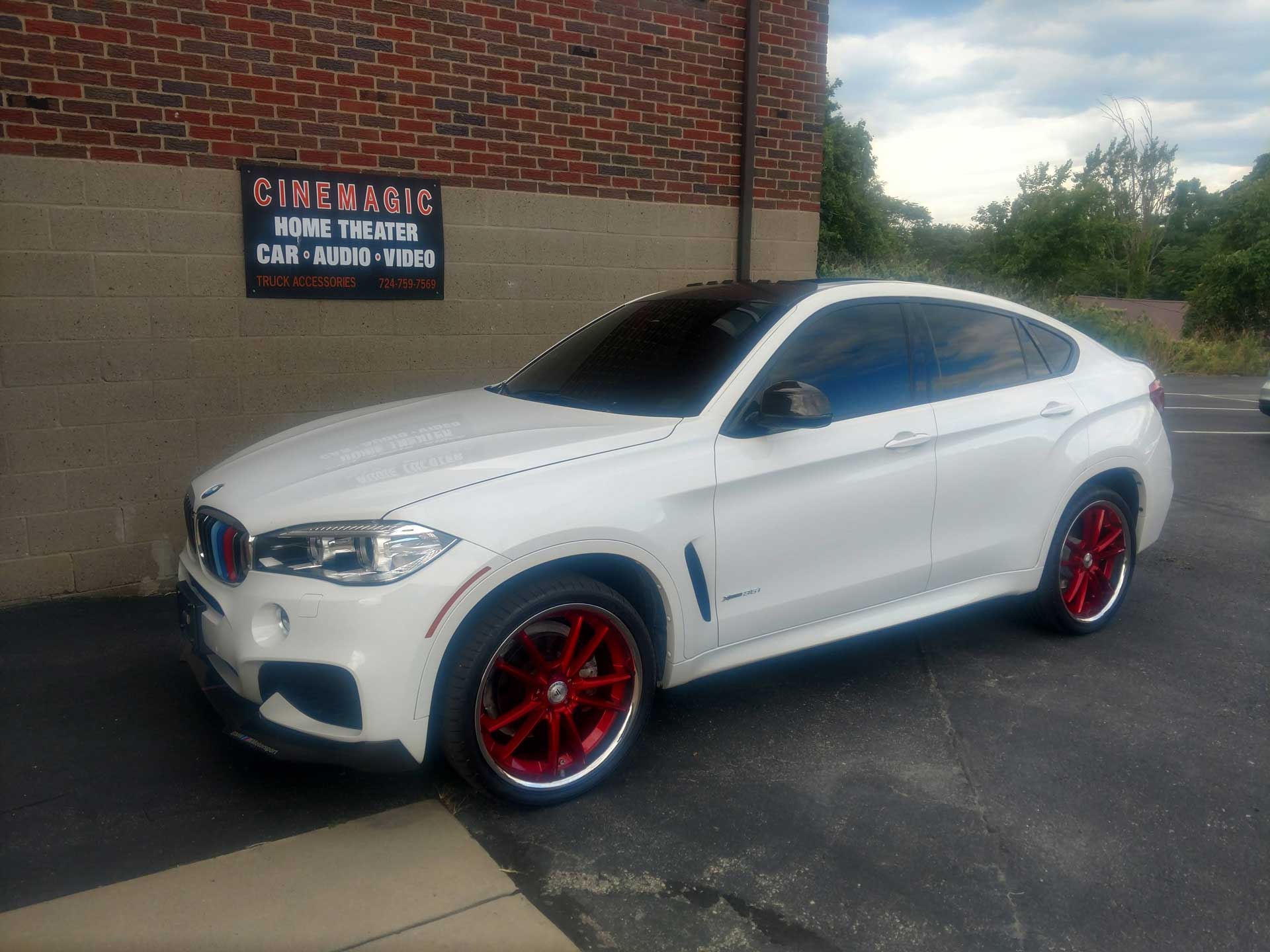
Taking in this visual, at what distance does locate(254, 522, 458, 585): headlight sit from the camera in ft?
10.3

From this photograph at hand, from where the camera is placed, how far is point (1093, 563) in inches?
205

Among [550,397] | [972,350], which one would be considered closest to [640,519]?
[550,397]

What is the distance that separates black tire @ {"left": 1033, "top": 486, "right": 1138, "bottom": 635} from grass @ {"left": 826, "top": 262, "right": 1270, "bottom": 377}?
730 inches

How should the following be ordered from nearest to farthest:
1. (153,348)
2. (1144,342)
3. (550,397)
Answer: (550,397) → (153,348) → (1144,342)

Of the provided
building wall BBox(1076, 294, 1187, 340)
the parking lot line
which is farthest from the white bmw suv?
building wall BBox(1076, 294, 1187, 340)

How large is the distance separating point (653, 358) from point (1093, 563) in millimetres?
2533

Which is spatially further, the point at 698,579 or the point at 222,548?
the point at 698,579

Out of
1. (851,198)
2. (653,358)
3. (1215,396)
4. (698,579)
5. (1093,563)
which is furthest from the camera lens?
(851,198)

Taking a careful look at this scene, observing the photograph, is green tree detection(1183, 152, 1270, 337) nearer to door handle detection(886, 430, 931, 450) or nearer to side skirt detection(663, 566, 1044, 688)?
side skirt detection(663, 566, 1044, 688)

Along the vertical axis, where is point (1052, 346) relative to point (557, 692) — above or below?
above

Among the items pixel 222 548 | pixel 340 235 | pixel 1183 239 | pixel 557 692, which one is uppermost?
pixel 1183 239

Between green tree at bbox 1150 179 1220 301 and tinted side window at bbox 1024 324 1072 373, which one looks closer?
tinted side window at bbox 1024 324 1072 373

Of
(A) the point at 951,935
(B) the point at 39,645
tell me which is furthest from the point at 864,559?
(B) the point at 39,645

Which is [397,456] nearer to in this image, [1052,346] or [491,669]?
[491,669]
